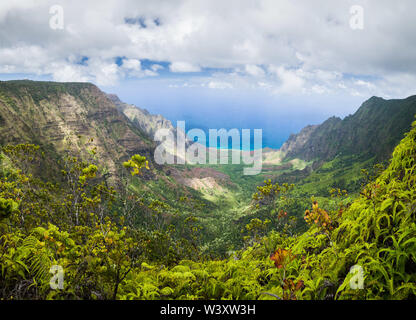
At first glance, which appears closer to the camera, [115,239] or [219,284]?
[219,284]

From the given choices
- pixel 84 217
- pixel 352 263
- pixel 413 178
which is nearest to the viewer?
pixel 352 263

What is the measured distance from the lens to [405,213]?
4727 mm

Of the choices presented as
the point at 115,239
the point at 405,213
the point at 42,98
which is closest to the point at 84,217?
the point at 115,239

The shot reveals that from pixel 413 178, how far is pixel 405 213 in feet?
4.12

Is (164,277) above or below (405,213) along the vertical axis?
below
